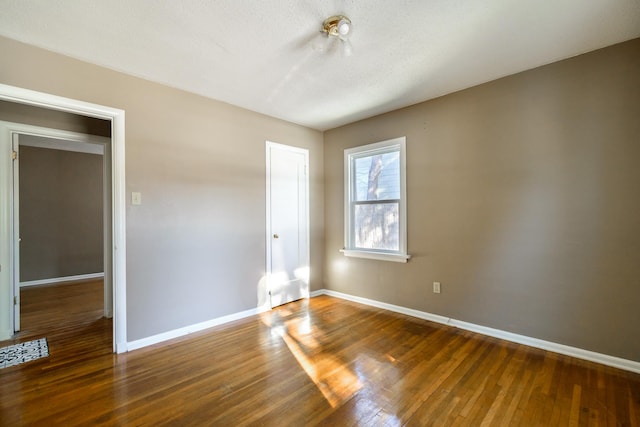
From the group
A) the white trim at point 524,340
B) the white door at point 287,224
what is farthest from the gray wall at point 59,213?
the white trim at point 524,340

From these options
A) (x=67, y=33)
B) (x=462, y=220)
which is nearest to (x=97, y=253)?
(x=67, y=33)

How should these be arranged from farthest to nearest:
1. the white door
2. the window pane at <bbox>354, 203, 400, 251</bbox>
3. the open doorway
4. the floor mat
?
the open doorway, the white door, the window pane at <bbox>354, 203, 400, 251</bbox>, the floor mat

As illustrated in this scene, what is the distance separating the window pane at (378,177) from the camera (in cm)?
364

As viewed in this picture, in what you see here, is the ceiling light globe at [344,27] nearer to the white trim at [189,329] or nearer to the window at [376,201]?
the window at [376,201]

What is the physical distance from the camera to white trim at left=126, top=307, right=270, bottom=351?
263 centimetres

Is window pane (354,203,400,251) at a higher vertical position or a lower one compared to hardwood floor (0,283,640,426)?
higher

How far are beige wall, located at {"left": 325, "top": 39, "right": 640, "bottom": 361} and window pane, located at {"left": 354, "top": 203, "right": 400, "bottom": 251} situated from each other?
258 millimetres

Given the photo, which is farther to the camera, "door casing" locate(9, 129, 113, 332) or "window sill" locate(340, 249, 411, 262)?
"window sill" locate(340, 249, 411, 262)

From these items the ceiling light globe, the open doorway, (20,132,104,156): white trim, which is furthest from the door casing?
the ceiling light globe

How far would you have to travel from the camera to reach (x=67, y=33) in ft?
6.75

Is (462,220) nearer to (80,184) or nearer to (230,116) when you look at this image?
(230,116)

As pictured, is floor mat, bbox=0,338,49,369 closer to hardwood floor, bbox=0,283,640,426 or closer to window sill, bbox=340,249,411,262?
hardwood floor, bbox=0,283,640,426

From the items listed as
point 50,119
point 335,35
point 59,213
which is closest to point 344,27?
point 335,35

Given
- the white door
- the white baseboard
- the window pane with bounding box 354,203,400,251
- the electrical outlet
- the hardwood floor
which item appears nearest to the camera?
the hardwood floor
